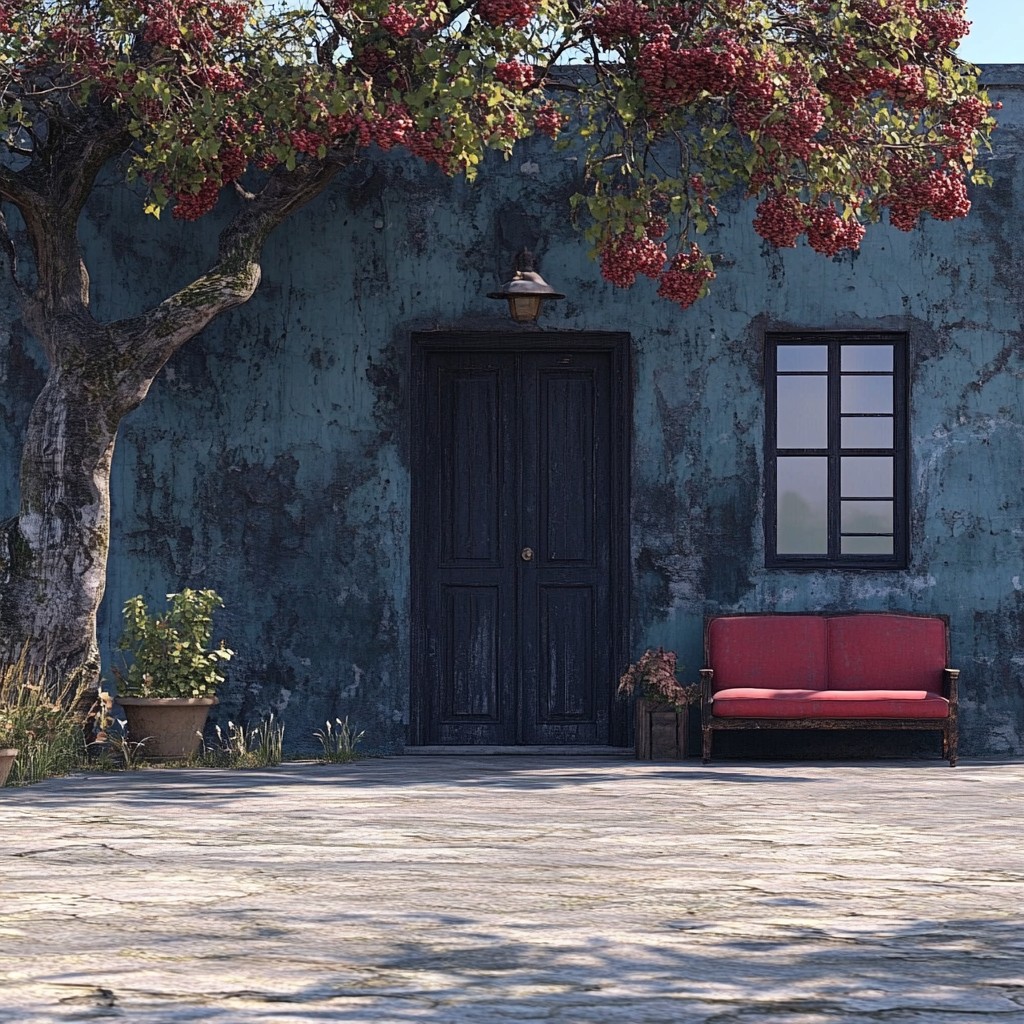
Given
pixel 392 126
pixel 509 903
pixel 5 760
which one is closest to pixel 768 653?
A: pixel 392 126

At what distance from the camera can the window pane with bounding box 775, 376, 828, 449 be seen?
11008mm

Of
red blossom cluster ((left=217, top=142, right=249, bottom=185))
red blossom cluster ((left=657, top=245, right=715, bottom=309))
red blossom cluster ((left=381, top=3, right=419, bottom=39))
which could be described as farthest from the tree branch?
red blossom cluster ((left=657, top=245, right=715, bottom=309))

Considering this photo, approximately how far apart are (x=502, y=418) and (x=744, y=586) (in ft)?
5.82

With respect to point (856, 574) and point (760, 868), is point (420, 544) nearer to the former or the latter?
point (856, 574)

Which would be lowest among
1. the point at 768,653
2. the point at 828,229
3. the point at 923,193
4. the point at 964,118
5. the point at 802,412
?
the point at 768,653

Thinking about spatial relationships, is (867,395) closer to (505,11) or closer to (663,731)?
(663,731)

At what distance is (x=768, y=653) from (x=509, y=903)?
5.54m

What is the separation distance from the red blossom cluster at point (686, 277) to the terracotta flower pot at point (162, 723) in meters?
3.36

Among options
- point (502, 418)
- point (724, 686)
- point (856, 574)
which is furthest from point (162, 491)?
point (856, 574)

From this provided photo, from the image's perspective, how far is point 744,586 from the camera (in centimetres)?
1083

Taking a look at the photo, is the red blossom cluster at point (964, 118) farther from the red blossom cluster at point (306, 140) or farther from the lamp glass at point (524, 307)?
the red blossom cluster at point (306, 140)

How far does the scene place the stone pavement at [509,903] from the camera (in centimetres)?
391

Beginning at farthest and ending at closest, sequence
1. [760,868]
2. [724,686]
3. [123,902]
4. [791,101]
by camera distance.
→ [724,686]
[791,101]
[760,868]
[123,902]

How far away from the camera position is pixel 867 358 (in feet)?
36.2
